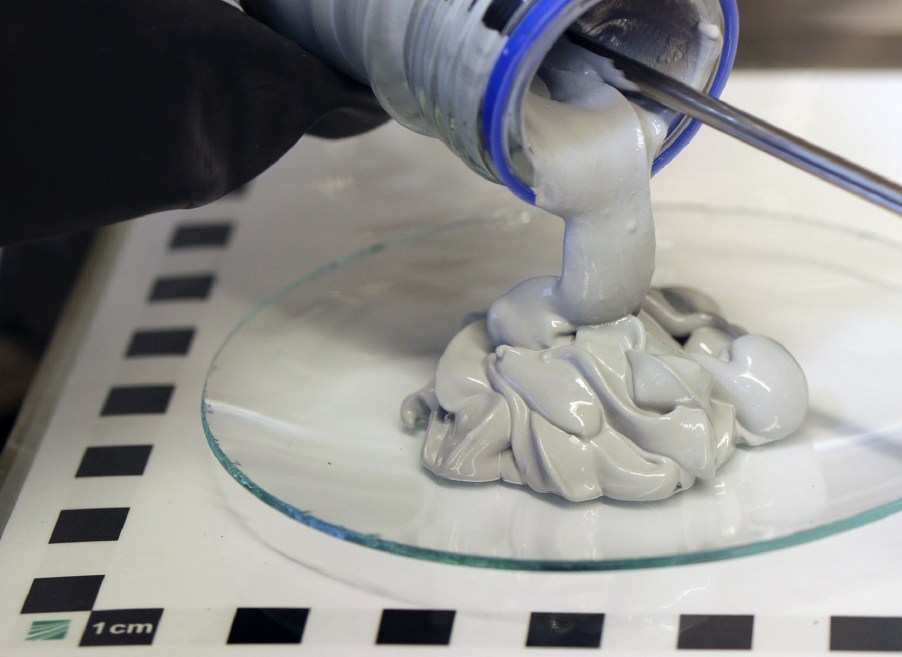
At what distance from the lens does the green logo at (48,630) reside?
70 cm

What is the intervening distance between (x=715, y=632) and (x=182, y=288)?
0.53 m

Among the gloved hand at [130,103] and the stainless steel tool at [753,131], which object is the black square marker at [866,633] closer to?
the stainless steel tool at [753,131]

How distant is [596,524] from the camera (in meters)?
0.69

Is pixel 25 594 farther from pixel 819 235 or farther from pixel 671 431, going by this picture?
pixel 819 235

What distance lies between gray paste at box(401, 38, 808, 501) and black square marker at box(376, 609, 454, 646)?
3.2 inches

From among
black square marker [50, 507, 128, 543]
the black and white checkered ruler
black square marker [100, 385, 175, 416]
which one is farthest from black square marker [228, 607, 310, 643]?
black square marker [100, 385, 175, 416]

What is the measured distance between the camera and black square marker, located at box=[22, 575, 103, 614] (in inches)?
28.3

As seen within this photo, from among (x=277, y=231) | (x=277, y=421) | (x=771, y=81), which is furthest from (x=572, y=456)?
(x=771, y=81)

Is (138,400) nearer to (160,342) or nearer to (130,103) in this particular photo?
(160,342)

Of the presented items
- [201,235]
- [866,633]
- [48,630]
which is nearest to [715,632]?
[866,633]

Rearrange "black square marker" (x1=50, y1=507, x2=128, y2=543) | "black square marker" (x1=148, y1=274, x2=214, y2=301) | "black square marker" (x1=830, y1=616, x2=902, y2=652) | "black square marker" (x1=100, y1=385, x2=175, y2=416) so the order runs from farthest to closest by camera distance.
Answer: "black square marker" (x1=148, y1=274, x2=214, y2=301), "black square marker" (x1=100, y1=385, x2=175, y2=416), "black square marker" (x1=50, y1=507, x2=128, y2=543), "black square marker" (x1=830, y1=616, x2=902, y2=652)

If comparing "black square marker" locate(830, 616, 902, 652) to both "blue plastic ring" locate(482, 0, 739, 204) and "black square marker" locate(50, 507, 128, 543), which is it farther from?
"black square marker" locate(50, 507, 128, 543)

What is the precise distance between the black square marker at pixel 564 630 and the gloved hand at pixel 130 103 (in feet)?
1.05

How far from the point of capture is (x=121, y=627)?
70 cm
